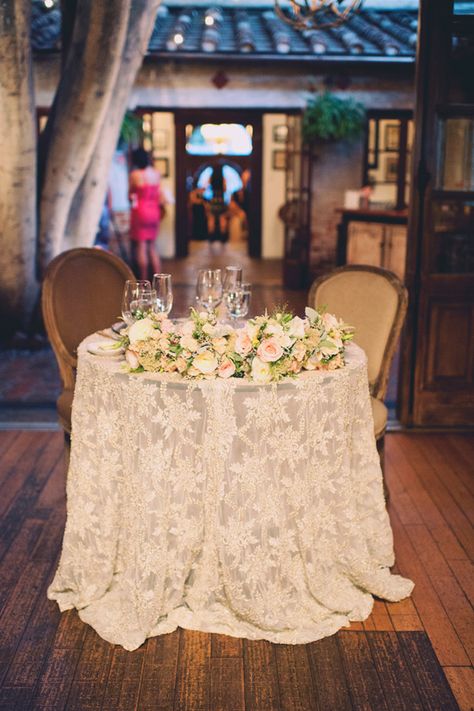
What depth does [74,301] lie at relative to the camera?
3756 millimetres

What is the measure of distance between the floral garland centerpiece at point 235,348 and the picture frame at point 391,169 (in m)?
9.27

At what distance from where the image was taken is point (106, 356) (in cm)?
289

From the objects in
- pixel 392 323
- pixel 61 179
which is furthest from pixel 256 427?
pixel 61 179

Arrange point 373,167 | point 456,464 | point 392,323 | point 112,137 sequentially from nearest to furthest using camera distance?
1. point 392,323
2. point 456,464
3. point 112,137
4. point 373,167

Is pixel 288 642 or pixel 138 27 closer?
pixel 288 642

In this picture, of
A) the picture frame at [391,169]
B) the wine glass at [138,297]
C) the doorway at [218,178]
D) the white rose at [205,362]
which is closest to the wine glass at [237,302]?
the wine glass at [138,297]

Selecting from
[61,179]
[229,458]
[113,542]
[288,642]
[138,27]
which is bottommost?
[288,642]

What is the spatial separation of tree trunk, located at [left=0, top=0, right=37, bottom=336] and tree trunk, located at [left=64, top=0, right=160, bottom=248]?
449 mm

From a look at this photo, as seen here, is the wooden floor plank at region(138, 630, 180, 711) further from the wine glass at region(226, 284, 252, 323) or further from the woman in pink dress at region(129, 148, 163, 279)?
the woman in pink dress at region(129, 148, 163, 279)

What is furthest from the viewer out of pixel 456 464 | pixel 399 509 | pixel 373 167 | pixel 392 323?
pixel 373 167

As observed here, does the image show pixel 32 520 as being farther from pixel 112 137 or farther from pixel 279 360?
pixel 112 137

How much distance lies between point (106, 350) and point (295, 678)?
1233mm

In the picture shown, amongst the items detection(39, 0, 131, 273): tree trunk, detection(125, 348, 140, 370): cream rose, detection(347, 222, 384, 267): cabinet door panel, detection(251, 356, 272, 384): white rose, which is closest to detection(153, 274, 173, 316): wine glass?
detection(125, 348, 140, 370): cream rose

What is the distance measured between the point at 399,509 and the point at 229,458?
1.42 m
